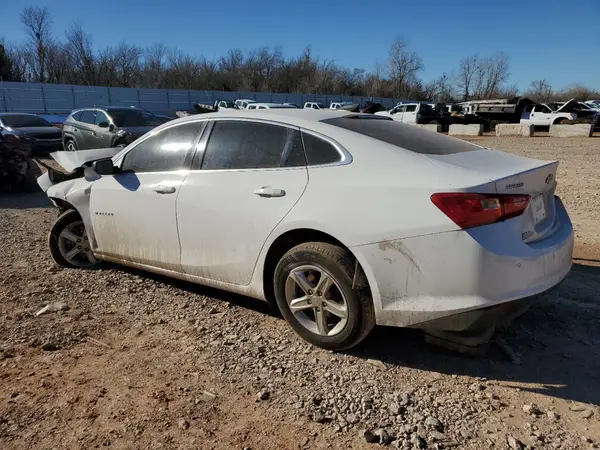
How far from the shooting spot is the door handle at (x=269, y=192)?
3.27 m

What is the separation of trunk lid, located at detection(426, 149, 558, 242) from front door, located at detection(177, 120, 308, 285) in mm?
984

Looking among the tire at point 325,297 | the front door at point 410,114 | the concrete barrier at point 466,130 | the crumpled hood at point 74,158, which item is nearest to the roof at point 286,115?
the tire at point 325,297

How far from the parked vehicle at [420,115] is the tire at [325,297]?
1139 inches

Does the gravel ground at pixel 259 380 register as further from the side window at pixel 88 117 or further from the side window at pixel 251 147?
the side window at pixel 88 117

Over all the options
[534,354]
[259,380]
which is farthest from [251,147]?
[534,354]

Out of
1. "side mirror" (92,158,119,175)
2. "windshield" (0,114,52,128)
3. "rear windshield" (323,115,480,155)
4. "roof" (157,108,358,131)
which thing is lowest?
"side mirror" (92,158,119,175)

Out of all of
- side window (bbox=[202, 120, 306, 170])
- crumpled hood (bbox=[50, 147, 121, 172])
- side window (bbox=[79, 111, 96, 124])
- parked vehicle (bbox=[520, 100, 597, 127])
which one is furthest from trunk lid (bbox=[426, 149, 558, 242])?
parked vehicle (bbox=[520, 100, 597, 127])

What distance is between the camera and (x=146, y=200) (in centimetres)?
406

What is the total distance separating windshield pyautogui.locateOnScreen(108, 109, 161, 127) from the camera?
44.1 ft

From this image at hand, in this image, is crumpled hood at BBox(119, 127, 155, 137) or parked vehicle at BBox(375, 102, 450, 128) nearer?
crumpled hood at BBox(119, 127, 155, 137)

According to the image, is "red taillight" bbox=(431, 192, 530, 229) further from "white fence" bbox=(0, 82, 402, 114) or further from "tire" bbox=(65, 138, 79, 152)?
"white fence" bbox=(0, 82, 402, 114)

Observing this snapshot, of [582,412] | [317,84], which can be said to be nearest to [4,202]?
[582,412]

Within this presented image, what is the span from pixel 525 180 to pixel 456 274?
0.77 metres

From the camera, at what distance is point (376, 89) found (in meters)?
86.5
